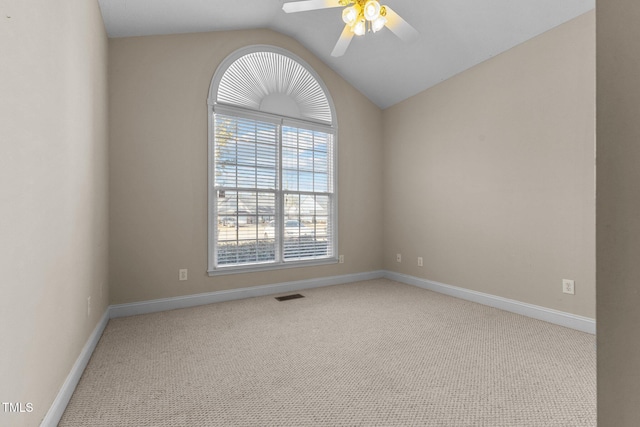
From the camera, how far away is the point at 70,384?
65.6 inches

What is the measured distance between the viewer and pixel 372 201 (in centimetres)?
464

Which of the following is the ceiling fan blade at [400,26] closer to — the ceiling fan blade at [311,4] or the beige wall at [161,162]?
the ceiling fan blade at [311,4]

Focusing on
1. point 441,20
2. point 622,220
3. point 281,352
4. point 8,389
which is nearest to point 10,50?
point 8,389

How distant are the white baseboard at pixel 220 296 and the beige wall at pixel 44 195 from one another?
735 mm

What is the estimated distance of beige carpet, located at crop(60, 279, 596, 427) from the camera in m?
1.52

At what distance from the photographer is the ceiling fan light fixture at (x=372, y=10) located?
2.11m

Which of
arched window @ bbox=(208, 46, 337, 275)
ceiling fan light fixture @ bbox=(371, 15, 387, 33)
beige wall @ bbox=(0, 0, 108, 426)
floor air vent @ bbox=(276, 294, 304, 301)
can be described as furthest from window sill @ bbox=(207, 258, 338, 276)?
ceiling fan light fixture @ bbox=(371, 15, 387, 33)

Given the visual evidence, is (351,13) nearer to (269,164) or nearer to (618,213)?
(269,164)

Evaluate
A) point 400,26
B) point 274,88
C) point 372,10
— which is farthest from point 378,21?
point 274,88

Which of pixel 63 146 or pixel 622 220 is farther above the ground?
pixel 63 146

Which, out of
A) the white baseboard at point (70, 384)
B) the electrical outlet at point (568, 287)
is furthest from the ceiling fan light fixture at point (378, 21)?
the white baseboard at point (70, 384)

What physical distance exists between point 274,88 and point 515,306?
11.7ft

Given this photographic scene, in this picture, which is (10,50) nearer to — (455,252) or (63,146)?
(63,146)

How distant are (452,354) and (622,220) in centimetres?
184
